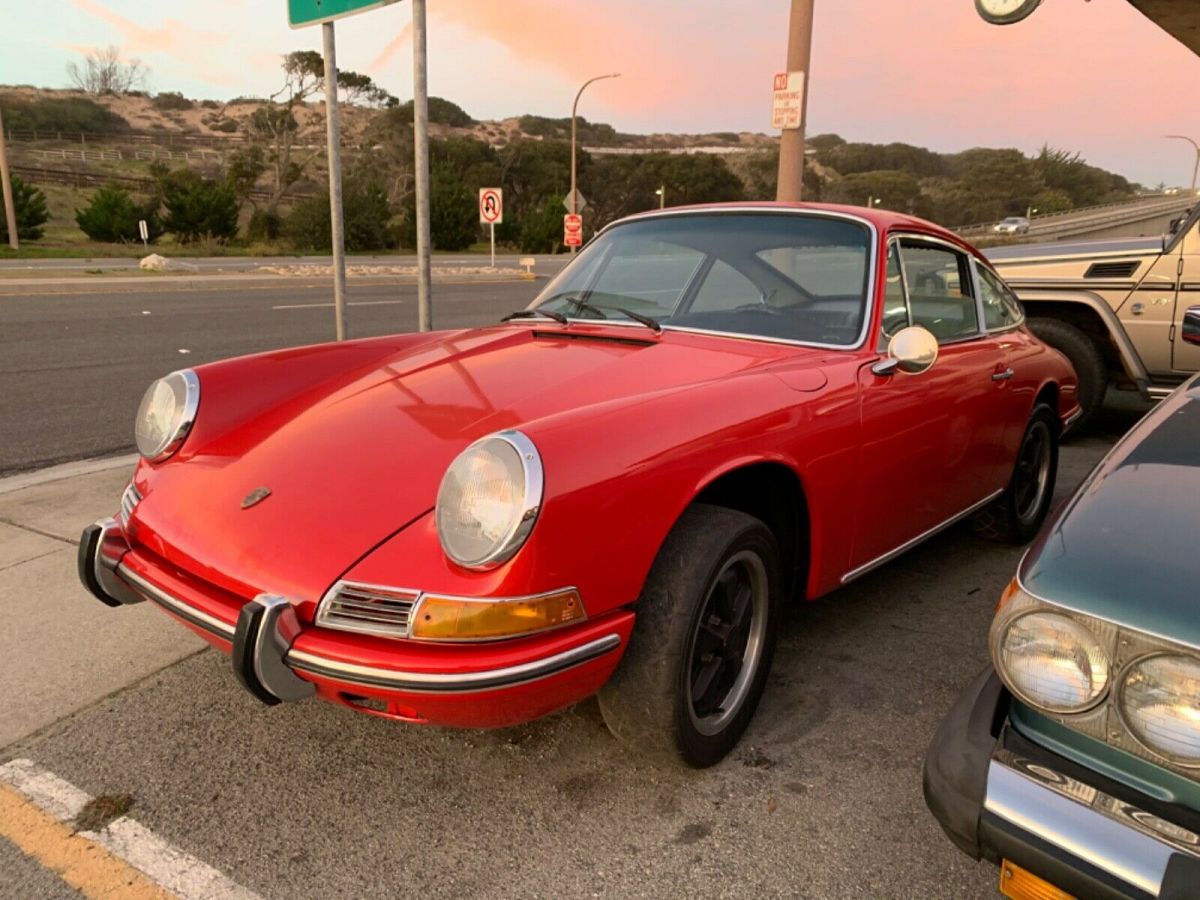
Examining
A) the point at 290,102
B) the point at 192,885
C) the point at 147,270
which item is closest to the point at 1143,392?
the point at 192,885

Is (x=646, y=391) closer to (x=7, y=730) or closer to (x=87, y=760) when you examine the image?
(x=87, y=760)

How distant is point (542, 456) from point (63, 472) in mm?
4046

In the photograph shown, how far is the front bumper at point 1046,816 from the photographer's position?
128 cm

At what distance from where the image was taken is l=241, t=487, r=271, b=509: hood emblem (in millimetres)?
2199

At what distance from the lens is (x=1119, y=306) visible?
6.08 meters

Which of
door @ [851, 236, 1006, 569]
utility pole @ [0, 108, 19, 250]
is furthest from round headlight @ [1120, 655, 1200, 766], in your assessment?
utility pole @ [0, 108, 19, 250]

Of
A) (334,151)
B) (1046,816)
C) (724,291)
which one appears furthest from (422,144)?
(1046,816)

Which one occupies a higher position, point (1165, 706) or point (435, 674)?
point (1165, 706)

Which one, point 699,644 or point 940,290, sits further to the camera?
point 940,290

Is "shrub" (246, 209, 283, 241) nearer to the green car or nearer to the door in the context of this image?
the door

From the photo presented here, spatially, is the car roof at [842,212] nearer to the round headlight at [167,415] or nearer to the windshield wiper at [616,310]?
the windshield wiper at [616,310]

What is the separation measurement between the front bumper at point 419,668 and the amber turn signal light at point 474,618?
33 mm

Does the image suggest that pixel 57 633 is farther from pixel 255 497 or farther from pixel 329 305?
pixel 329 305

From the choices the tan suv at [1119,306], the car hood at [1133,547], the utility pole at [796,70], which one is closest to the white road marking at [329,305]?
the utility pole at [796,70]
